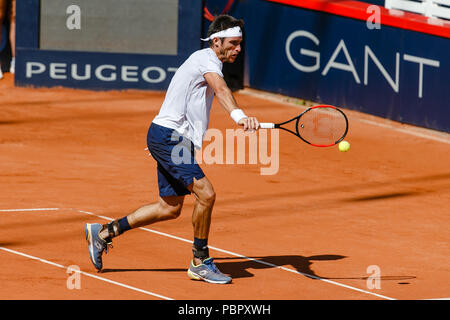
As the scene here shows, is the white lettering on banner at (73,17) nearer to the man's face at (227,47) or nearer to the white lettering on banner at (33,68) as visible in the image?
the white lettering on banner at (33,68)

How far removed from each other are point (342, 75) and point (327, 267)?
8.20 meters

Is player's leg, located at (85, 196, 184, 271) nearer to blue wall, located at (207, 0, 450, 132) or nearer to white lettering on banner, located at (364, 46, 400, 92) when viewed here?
blue wall, located at (207, 0, 450, 132)

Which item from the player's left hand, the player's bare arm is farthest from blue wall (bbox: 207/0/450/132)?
the player's left hand

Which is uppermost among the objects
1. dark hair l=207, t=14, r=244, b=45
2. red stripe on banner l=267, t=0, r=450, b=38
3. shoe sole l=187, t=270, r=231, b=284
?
red stripe on banner l=267, t=0, r=450, b=38

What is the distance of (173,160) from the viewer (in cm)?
739

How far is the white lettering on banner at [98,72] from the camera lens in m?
17.1

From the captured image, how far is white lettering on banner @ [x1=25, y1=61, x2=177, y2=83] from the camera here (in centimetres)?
1714

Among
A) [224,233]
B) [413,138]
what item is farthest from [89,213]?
[413,138]

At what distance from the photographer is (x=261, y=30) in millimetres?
17250

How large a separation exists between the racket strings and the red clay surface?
1.12 meters

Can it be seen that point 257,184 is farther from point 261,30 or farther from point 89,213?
point 261,30

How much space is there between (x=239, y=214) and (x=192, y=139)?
102 inches

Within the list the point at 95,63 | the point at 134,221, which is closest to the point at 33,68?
the point at 95,63

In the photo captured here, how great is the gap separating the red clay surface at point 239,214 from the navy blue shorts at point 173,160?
29.2 inches
